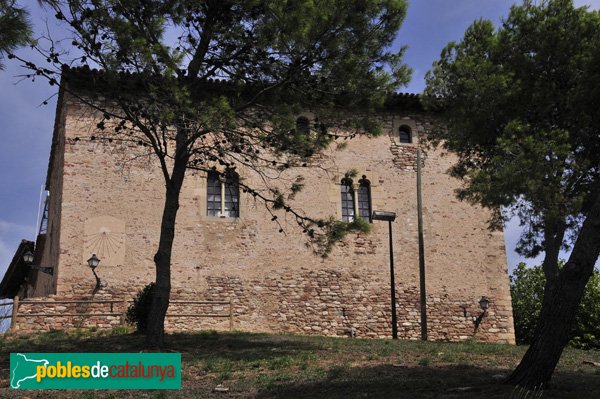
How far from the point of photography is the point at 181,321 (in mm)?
15812

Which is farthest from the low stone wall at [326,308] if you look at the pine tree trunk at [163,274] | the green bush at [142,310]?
the pine tree trunk at [163,274]

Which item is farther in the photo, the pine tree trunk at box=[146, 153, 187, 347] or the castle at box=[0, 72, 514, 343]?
the castle at box=[0, 72, 514, 343]

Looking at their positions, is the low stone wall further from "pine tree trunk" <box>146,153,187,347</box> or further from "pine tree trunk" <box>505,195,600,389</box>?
"pine tree trunk" <box>505,195,600,389</box>

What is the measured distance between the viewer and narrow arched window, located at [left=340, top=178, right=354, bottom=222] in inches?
706

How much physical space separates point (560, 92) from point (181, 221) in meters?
9.78

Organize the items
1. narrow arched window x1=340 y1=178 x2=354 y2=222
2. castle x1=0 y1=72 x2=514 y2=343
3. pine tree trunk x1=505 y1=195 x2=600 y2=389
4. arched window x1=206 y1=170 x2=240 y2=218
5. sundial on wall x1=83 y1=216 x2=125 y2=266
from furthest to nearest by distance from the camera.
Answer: narrow arched window x1=340 y1=178 x2=354 y2=222 → arched window x1=206 y1=170 x2=240 y2=218 → castle x1=0 y1=72 x2=514 y2=343 → sundial on wall x1=83 y1=216 x2=125 y2=266 → pine tree trunk x1=505 y1=195 x2=600 y2=389

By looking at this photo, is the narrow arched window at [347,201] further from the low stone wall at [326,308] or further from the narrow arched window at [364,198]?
the low stone wall at [326,308]

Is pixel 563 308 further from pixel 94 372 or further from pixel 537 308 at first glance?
pixel 537 308

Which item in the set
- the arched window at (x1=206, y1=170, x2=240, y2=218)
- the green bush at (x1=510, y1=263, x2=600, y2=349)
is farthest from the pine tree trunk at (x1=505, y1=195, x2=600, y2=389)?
the green bush at (x1=510, y1=263, x2=600, y2=349)

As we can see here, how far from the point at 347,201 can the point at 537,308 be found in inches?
508

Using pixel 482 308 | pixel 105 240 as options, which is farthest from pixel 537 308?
pixel 105 240

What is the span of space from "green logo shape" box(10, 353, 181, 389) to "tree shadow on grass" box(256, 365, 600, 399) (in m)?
1.28

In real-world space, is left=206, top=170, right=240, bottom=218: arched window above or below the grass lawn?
above

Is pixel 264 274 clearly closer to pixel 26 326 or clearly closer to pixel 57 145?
A: pixel 26 326
